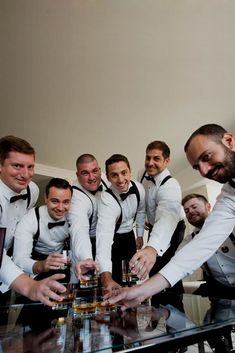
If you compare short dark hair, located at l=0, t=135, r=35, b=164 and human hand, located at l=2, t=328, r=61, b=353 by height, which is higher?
short dark hair, located at l=0, t=135, r=35, b=164

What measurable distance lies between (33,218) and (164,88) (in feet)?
6.25

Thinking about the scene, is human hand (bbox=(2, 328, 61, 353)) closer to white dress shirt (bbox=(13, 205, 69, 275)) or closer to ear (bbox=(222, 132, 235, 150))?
white dress shirt (bbox=(13, 205, 69, 275))

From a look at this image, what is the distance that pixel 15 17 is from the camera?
1.90 meters

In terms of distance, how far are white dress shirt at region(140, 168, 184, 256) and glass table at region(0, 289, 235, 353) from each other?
289 millimetres

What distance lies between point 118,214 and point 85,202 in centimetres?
23

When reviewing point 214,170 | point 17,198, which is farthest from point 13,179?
point 214,170

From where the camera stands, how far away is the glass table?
2.18 ft

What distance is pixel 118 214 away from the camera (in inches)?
62.9

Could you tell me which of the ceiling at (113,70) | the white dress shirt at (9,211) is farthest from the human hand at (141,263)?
the ceiling at (113,70)

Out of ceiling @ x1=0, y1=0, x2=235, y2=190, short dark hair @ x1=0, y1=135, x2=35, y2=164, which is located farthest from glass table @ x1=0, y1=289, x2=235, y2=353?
ceiling @ x1=0, y1=0, x2=235, y2=190

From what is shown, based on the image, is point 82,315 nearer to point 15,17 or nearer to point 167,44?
point 15,17

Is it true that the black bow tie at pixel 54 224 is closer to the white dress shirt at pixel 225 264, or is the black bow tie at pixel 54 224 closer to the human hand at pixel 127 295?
the human hand at pixel 127 295

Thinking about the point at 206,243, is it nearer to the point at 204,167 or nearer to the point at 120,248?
the point at 204,167

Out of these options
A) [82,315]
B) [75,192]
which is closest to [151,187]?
[75,192]
